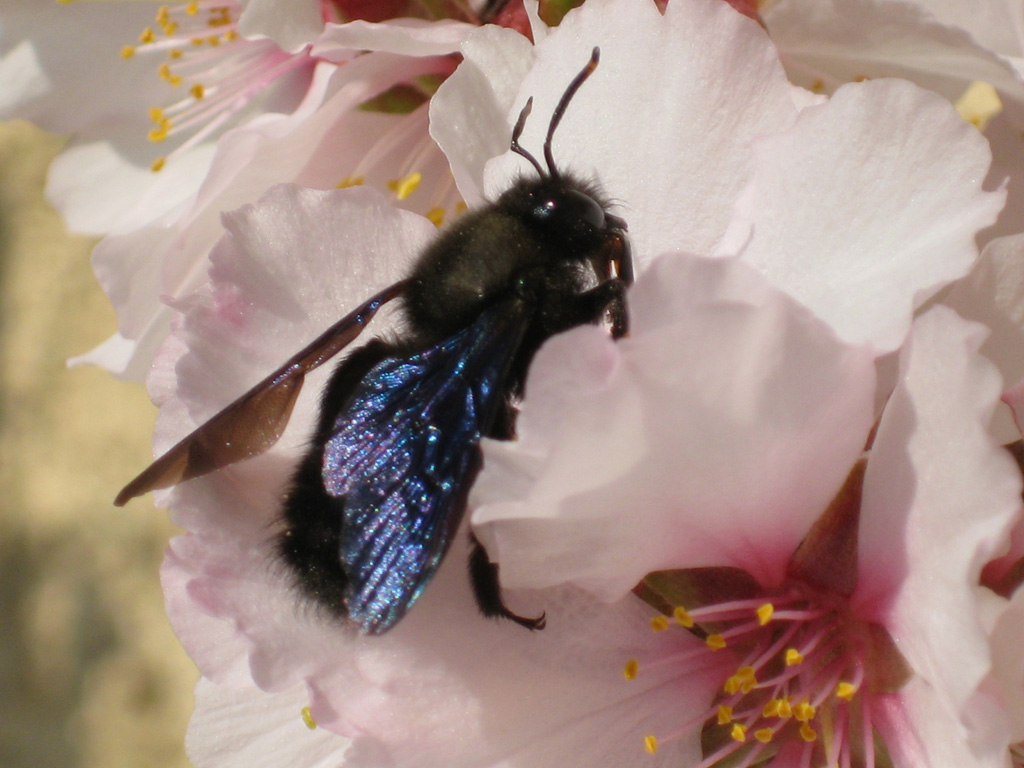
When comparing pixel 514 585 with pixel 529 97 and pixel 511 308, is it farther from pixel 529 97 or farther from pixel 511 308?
pixel 529 97

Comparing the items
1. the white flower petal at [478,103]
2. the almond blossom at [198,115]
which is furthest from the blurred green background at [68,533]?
the white flower petal at [478,103]

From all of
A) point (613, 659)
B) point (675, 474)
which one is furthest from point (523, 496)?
point (613, 659)

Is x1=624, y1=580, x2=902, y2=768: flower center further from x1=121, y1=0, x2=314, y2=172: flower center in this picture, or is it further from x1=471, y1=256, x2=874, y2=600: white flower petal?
x1=121, y1=0, x2=314, y2=172: flower center

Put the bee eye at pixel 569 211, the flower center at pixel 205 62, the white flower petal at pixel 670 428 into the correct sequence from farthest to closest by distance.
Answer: the flower center at pixel 205 62 < the bee eye at pixel 569 211 < the white flower petal at pixel 670 428

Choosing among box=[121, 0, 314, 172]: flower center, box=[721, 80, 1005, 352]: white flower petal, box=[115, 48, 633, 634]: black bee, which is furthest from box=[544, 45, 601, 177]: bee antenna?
box=[121, 0, 314, 172]: flower center

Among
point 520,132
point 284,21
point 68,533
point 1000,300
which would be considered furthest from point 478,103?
point 68,533

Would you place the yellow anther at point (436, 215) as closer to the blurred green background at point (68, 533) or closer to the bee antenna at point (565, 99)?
the bee antenna at point (565, 99)

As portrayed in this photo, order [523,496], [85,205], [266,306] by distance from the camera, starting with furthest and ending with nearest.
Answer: [85,205]
[266,306]
[523,496]

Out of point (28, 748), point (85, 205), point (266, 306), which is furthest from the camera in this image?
point (28, 748)
